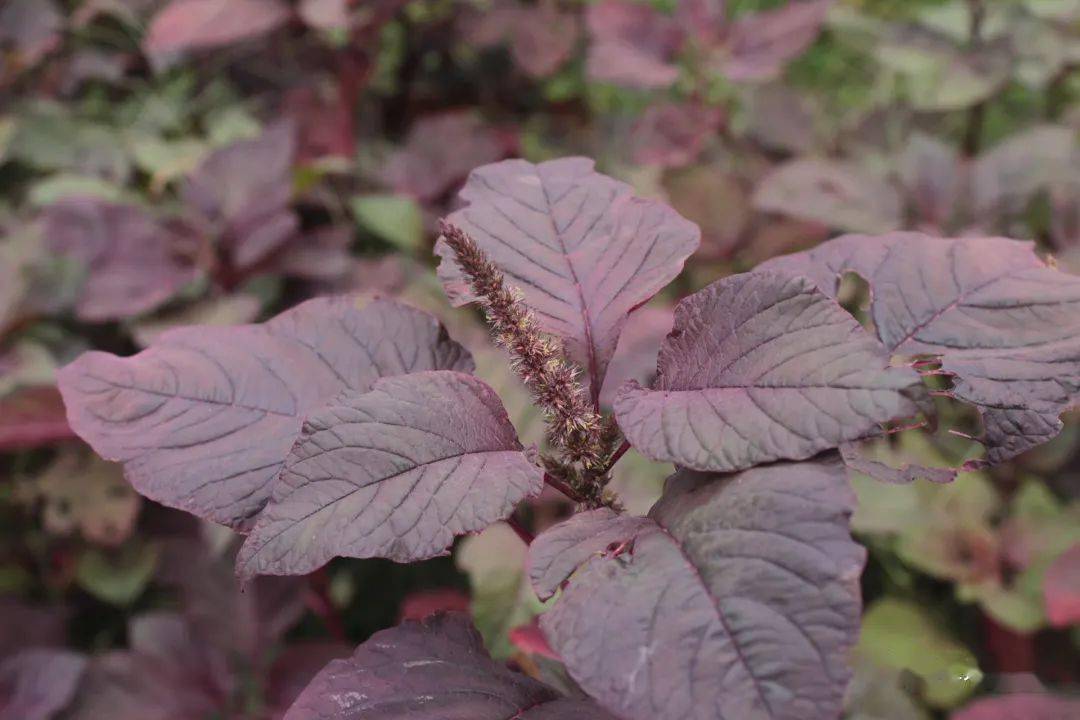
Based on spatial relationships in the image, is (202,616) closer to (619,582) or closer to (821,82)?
(619,582)

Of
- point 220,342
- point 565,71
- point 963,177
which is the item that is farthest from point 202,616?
point 565,71

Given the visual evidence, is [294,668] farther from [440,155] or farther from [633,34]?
[633,34]

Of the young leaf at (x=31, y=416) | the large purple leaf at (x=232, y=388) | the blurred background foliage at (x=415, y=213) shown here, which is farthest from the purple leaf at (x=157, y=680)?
the large purple leaf at (x=232, y=388)

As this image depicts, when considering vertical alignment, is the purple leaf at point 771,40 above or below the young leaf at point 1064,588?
above

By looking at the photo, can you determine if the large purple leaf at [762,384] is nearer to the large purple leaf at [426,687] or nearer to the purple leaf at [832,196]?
the large purple leaf at [426,687]

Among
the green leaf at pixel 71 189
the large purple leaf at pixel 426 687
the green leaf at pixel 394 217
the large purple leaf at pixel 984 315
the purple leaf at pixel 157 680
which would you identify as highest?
the large purple leaf at pixel 984 315

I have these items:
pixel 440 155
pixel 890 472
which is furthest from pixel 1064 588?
pixel 440 155

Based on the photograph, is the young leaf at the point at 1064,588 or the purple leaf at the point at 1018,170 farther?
the purple leaf at the point at 1018,170
